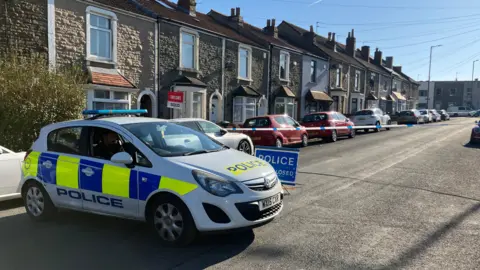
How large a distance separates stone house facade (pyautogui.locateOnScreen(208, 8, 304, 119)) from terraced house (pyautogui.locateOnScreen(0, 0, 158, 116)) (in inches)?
401

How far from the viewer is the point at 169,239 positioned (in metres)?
4.62

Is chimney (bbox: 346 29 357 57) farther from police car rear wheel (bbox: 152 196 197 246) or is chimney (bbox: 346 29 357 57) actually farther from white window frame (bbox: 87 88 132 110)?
police car rear wheel (bbox: 152 196 197 246)

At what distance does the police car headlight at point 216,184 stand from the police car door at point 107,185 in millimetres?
894

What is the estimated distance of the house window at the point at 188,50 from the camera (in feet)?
64.4

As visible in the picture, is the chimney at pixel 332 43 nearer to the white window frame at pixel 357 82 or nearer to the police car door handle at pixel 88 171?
the white window frame at pixel 357 82

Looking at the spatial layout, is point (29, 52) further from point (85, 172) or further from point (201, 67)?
point (85, 172)

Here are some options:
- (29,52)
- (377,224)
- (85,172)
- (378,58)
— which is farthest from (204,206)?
(378,58)

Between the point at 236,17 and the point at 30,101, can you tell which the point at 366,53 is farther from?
the point at 30,101

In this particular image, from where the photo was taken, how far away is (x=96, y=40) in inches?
625

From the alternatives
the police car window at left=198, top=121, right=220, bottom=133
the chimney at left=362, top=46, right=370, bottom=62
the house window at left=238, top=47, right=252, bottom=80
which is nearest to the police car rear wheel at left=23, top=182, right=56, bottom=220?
the police car window at left=198, top=121, right=220, bottom=133

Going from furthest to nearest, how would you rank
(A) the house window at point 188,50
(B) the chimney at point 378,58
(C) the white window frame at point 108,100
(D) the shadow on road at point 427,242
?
1. (B) the chimney at point 378,58
2. (A) the house window at point 188,50
3. (C) the white window frame at point 108,100
4. (D) the shadow on road at point 427,242

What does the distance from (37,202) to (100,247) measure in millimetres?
1754

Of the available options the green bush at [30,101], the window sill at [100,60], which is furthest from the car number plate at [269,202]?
the window sill at [100,60]

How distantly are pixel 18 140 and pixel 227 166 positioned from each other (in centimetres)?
789
